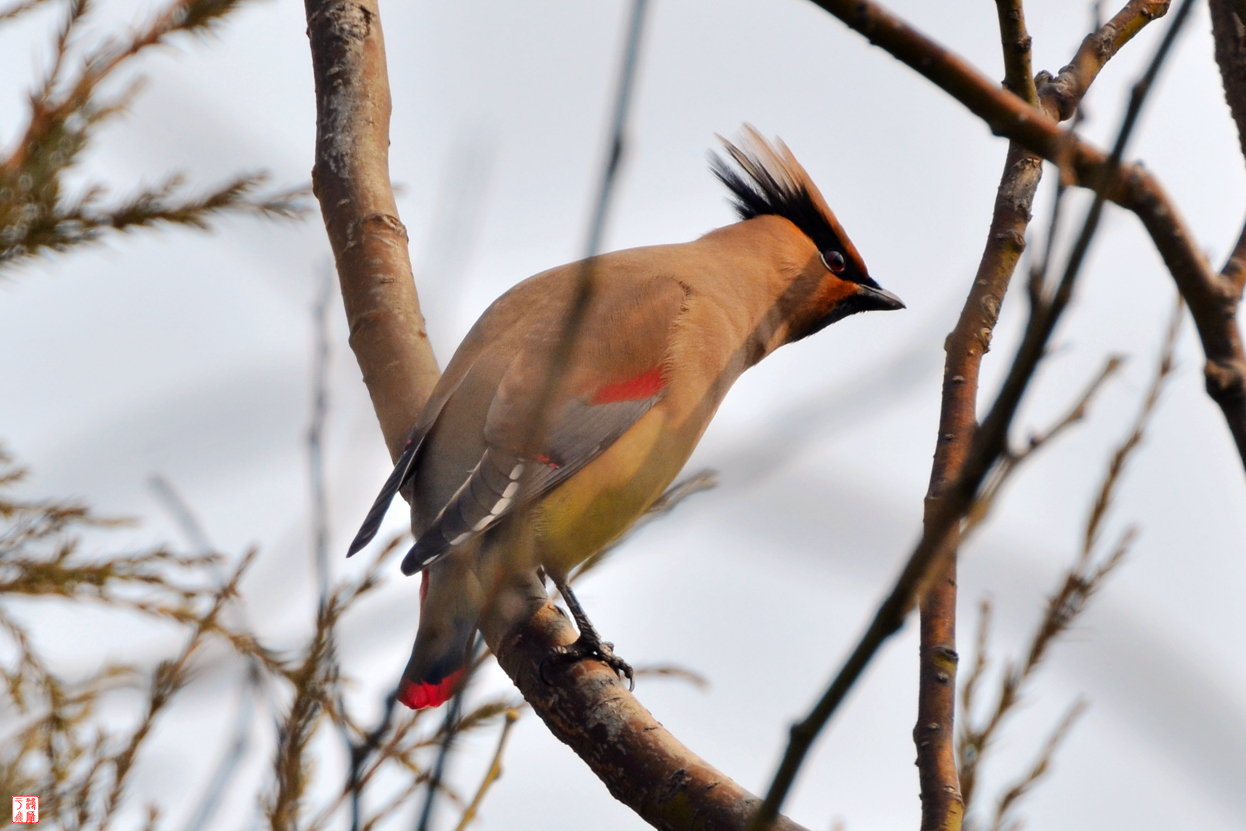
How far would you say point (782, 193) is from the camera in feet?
15.0

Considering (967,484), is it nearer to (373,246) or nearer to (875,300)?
(373,246)

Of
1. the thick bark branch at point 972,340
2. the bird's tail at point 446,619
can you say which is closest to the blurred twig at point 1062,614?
the thick bark branch at point 972,340

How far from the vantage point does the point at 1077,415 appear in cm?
128

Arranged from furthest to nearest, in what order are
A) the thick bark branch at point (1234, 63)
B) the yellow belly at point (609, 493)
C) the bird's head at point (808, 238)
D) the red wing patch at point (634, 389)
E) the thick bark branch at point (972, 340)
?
the bird's head at point (808, 238) < the red wing patch at point (634, 389) < the yellow belly at point (609, 493) < the thick bark branch at point (972, 340) < the thick bark branch at point (1234, 63)

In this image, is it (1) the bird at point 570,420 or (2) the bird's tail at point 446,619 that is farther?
(1) the bird at point 570,420

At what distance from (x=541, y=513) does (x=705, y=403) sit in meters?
0.66

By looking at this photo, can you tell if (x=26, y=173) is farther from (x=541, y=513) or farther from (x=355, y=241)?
(x=541, y=513)

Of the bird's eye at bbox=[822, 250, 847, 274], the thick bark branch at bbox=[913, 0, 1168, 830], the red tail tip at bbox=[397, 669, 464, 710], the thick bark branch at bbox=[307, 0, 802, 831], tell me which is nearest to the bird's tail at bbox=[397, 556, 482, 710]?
the red tail tip at bbox=[397, 669, 464, 710]

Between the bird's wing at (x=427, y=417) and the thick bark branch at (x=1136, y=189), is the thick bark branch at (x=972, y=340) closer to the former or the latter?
the thick bark branch at (x=1136, y=189)

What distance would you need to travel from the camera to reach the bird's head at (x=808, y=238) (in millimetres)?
4408

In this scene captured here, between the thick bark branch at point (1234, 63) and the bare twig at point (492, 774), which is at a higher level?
the thick bark branch at point (1234, 63)

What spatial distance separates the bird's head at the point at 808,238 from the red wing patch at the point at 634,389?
3.29 ft

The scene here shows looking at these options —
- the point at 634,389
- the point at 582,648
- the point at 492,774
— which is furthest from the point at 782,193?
the point at 492,774

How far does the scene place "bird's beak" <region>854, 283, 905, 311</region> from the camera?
4531 mm
